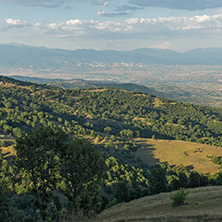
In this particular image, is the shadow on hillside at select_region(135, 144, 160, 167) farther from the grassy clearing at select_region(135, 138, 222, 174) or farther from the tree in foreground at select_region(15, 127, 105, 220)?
the tree in foreground at select_region(15, 127, 105, 220)

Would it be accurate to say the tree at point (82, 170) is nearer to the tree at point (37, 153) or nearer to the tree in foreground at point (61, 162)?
the tree in foreground at point (61, 162)

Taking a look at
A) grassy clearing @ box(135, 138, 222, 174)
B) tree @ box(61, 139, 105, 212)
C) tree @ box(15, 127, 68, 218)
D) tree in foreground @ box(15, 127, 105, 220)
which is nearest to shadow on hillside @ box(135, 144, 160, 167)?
grassy clearing @ box(135, 138, 222, 174)

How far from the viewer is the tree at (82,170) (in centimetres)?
3500

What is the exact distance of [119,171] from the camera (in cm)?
10362

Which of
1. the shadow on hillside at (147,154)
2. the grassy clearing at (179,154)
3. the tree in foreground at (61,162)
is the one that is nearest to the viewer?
the tree in foreground at (61,162)

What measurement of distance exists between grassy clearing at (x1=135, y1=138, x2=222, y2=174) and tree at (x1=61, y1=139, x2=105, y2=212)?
341ft

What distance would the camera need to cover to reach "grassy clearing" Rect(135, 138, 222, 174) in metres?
131

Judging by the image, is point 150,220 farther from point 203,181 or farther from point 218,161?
point 218,161

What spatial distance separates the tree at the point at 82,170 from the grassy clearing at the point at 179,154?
103820mm

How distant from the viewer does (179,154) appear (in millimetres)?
147750

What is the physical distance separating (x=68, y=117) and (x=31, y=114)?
36.1 metres

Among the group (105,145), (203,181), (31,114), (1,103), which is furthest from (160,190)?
(1,103)

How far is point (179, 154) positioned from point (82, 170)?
4919 inches

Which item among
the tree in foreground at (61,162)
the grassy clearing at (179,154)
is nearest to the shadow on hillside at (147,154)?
the grassy clearing at (179,154)
